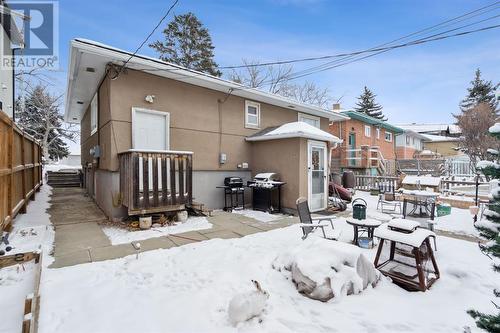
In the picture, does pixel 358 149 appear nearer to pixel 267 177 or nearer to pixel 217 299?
pixel 267 177

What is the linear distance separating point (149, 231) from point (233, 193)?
3419mm

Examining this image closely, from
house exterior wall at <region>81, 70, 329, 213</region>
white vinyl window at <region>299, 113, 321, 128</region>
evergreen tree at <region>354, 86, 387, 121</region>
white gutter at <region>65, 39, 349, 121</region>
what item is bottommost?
house exterior wall at <region>81, 70, 329, 213</region>

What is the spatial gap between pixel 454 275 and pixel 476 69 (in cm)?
3733

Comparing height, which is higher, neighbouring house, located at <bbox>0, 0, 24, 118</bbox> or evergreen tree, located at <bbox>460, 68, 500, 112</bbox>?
evergreen tree, located at <bbox>460, 68, 500, 112</bbox>

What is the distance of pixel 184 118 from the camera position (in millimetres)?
7559

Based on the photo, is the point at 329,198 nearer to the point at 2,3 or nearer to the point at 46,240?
the point at 46,240

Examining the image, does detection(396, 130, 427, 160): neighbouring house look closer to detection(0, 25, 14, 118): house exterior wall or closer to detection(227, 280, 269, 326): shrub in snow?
detection(227, 280, 269, 326): shrub in snow

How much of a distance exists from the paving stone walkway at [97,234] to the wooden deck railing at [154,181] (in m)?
0.93

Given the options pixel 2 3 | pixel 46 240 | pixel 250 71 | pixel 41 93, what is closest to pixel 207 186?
pixel 46 240

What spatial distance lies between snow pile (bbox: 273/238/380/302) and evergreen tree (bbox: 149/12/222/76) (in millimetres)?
21031

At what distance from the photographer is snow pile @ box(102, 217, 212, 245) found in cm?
489

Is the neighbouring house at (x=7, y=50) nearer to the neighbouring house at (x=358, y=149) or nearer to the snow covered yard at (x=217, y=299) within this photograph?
the snow covered yard at (x=217, y=299)

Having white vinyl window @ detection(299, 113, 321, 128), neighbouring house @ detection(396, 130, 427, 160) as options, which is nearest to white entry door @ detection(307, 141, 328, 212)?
white vinyl window @ detection(299, 113, 321, 128)

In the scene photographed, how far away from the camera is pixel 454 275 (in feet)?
11.9
